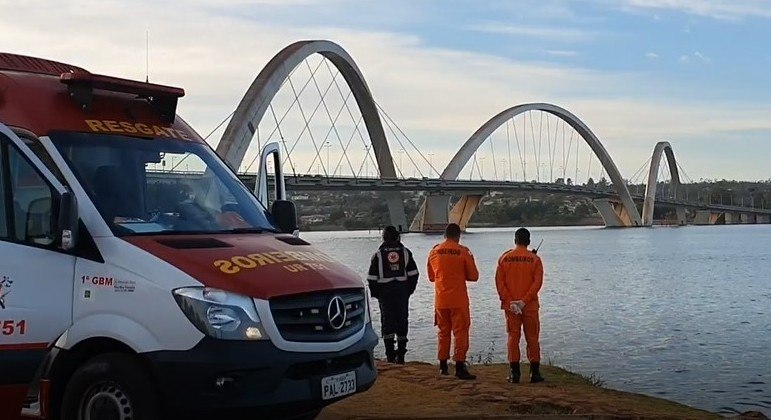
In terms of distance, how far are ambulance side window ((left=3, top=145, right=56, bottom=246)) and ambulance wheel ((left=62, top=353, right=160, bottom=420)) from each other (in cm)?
86

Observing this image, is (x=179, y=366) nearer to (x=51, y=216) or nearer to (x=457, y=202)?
(x=51, y=216)

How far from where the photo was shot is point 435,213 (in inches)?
3836

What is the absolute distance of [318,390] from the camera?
6559 millimetres

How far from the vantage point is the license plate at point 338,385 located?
6.62m

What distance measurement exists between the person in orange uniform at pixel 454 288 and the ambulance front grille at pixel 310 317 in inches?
167

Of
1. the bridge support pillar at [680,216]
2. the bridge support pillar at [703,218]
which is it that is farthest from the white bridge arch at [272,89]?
the bridge support pillar at [703,218]

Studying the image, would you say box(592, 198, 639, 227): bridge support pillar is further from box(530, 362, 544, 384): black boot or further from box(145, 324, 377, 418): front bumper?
box(145, 324, 377, 418): front bumper

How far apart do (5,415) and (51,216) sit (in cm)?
→ 135

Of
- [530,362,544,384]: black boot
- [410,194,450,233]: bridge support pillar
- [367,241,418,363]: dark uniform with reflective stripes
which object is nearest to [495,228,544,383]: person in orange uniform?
[530,362,544,384]: black boot

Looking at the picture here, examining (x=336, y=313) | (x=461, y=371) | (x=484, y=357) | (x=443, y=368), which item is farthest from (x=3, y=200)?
(x=484, y=357)

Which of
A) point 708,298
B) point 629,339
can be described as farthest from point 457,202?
point 629,339

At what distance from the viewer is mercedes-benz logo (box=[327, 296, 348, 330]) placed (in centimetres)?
667

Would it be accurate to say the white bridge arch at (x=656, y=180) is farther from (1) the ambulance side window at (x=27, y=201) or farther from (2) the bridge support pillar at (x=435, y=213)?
(1) the ambulance side window at (x=27, y=201)

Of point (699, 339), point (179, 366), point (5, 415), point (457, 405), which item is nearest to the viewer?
point (179, 366)
